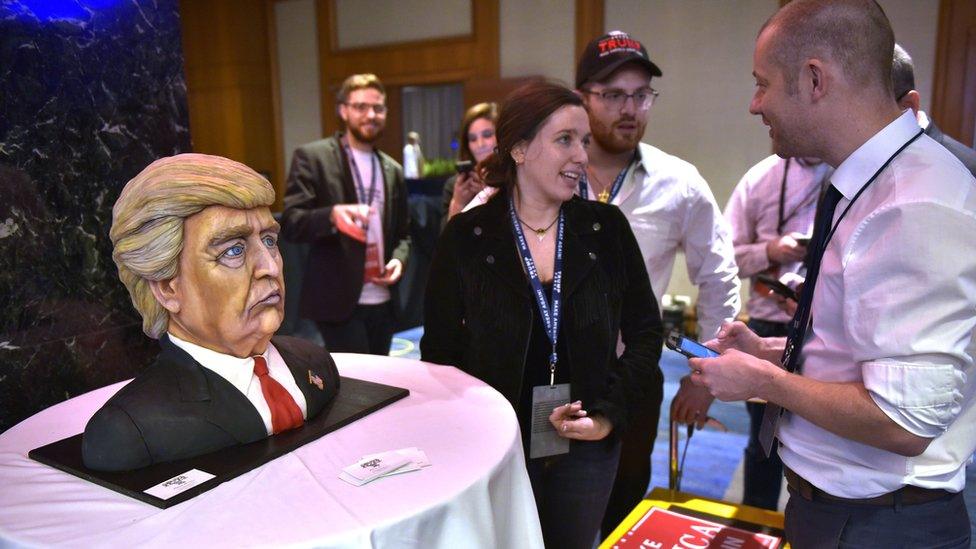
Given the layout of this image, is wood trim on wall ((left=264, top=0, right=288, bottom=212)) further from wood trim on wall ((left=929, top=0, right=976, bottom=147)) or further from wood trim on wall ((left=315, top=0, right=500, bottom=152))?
wood trim on wall ((left=929, top=0, right=976, bottom=147))

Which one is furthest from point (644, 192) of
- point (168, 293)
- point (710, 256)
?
point (168, 293)

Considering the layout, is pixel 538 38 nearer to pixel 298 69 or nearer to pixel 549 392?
pixel 298 69

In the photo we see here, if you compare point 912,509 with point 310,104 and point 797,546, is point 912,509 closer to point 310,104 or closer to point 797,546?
point 797,546

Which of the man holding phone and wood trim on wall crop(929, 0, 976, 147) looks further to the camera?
wood trim on wall crop(929, 0, 976, 147)

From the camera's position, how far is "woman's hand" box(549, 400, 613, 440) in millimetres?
1755

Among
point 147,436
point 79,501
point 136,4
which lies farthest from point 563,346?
point 136,4

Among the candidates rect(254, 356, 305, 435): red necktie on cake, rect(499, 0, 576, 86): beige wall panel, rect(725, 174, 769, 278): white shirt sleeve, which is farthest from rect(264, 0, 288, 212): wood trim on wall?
rect(254, 356, 305, 435): red necktie on cake

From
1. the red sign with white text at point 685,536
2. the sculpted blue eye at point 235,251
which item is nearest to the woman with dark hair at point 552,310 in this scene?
the red sign with white text at point 685,536

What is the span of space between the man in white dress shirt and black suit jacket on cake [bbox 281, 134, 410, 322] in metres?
2.19

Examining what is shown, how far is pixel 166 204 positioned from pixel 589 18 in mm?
6593

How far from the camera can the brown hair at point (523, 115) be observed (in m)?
1.91

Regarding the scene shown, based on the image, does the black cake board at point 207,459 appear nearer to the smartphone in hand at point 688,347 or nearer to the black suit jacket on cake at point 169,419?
the black suit jacket on cake at point 169,419

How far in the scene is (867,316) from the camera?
4.03 feet

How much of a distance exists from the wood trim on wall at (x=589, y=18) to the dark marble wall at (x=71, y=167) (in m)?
5.66
